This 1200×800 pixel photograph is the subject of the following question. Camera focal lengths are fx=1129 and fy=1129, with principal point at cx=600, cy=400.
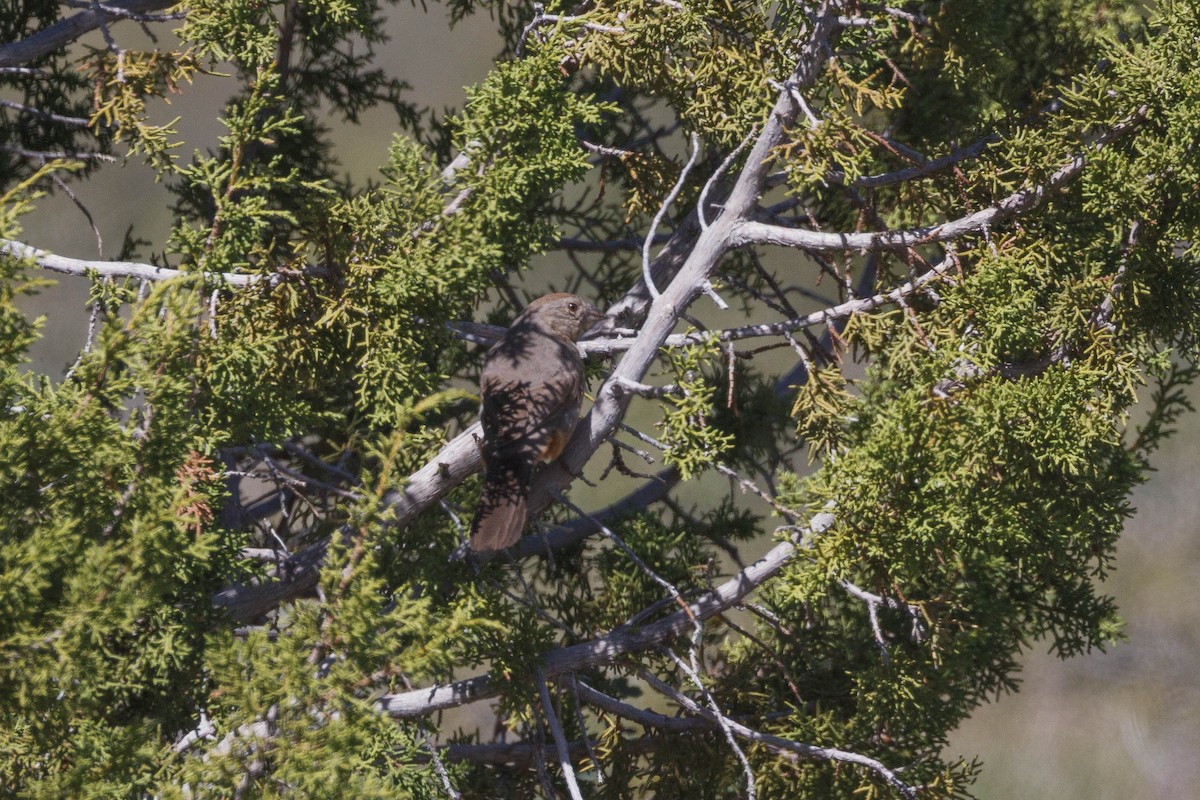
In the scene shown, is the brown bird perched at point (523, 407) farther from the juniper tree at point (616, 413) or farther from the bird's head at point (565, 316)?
the juniper tree at point (616, 413)

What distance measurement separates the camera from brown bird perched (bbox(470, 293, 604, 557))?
12.2 feet

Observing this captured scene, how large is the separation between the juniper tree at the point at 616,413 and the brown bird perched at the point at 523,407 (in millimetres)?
143

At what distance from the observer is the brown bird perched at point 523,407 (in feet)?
12.2

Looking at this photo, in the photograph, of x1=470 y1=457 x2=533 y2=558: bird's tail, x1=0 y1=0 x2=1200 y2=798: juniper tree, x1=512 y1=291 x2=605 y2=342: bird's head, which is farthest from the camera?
x1=512 y1=291 x2=605 y2=342: bird's head

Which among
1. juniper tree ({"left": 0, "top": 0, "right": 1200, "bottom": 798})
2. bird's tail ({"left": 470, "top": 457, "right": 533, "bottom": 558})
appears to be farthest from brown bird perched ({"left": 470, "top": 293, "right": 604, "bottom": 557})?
juniper tree ({"left": 0, "top": 0, "right": 1200, "bottom": 798})

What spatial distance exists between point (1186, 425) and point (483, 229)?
1254 cm

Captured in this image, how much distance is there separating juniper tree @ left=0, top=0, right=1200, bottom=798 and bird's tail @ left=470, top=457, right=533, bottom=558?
167 mm

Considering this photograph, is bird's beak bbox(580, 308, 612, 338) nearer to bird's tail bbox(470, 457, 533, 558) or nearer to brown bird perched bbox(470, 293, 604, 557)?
brown bird perched bbox(470, 293, 604, 557)

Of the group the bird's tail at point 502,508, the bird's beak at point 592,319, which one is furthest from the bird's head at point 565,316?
the bird's tail at point 502,508

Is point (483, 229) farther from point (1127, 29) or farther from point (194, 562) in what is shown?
point (1127, 29)

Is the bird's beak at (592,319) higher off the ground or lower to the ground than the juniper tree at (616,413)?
higher

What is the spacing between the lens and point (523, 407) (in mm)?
3859

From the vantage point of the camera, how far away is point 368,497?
8.02 feet

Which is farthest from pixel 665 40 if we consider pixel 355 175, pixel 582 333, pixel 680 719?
pixel 355 175
